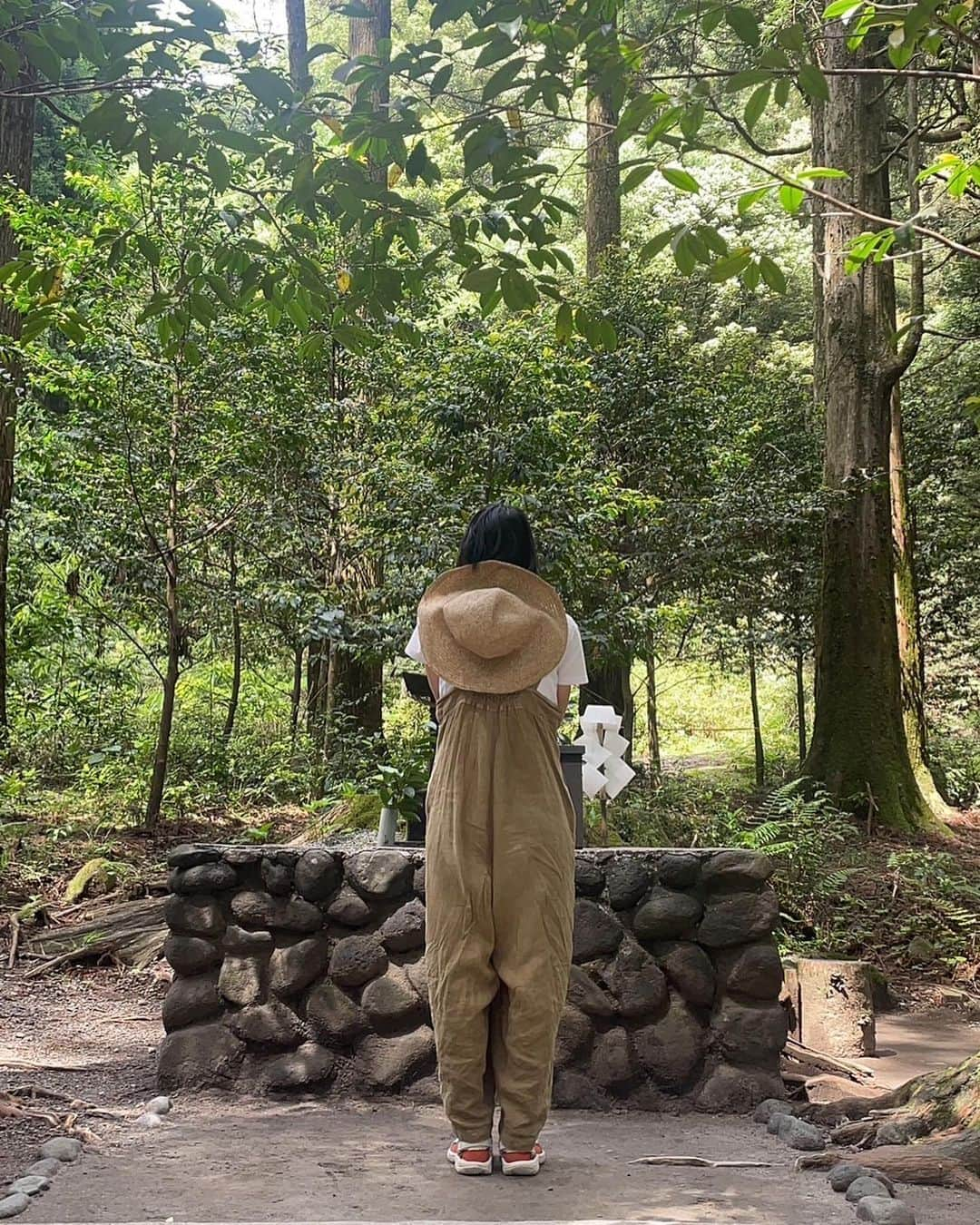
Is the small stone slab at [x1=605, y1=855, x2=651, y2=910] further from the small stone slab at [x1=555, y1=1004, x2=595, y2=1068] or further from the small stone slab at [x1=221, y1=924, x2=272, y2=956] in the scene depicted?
the small stone slab at [x1=221, y1=924, x2=272, y2=956]

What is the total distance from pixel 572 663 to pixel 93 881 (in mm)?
5098

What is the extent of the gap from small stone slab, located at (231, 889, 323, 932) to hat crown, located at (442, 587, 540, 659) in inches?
63.8

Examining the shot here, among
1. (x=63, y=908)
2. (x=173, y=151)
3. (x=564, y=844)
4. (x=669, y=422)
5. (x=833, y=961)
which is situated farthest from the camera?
(x=669, y=422)

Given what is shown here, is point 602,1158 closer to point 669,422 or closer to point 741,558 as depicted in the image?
point 669,422

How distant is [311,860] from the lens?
469cm

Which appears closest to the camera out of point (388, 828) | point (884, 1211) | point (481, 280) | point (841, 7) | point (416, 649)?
point (841, 7)

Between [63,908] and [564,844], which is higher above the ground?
[564,844]

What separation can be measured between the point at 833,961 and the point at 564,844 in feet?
9.56

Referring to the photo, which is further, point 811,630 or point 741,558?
point 811,630

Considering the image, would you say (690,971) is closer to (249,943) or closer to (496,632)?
(249,943)

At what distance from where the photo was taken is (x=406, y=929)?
4656mm

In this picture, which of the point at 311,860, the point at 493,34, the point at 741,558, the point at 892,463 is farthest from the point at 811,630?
the point at 493,34

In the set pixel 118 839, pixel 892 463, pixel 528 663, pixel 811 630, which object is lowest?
pixel 118 839

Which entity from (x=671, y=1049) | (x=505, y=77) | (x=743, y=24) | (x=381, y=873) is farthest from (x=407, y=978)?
(x=743, y=24)
